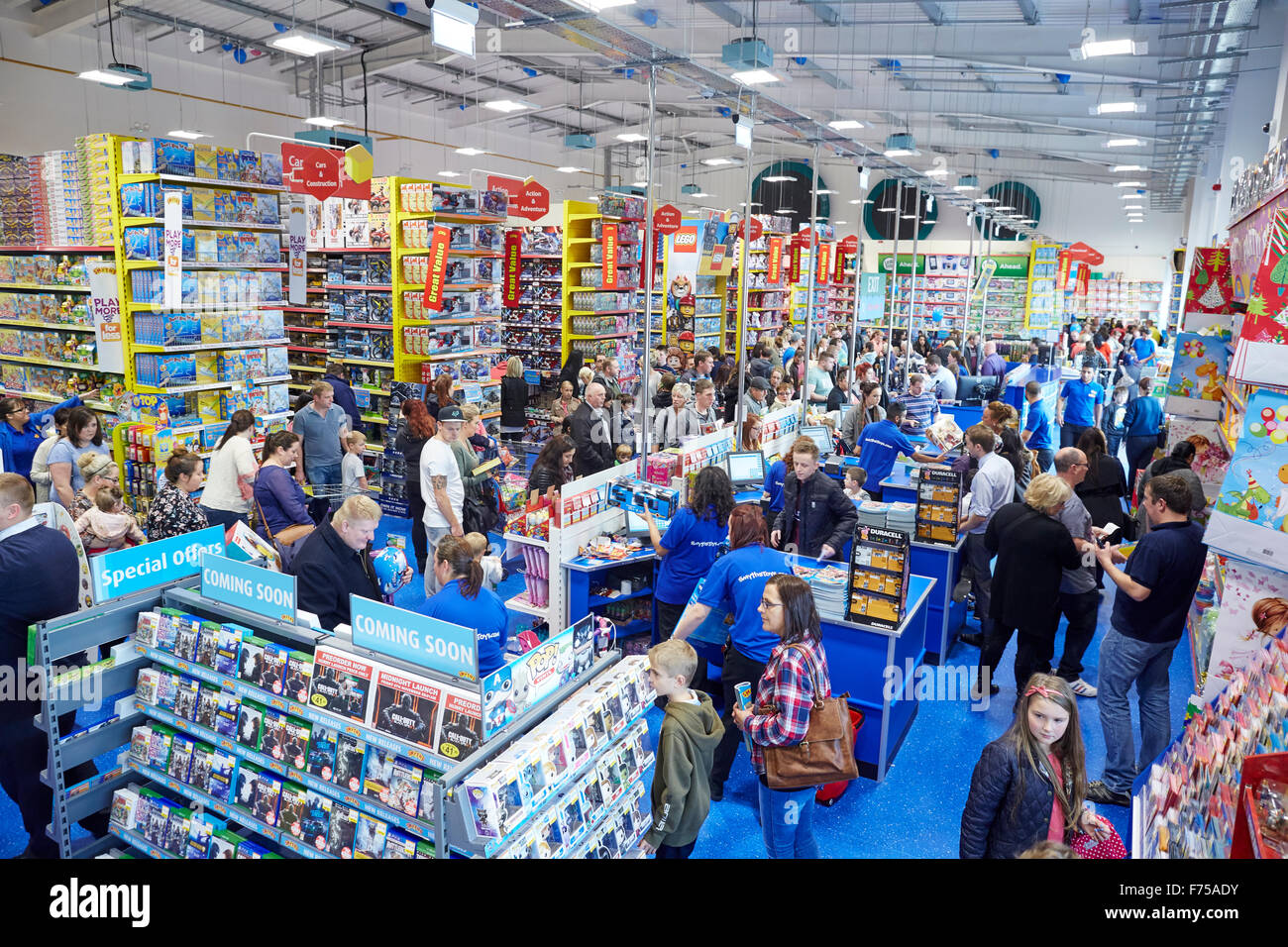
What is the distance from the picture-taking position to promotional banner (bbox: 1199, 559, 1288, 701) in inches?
142

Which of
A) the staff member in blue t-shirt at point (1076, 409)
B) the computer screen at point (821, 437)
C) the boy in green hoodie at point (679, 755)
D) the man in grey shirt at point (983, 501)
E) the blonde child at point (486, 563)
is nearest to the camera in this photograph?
the boy in green hoodie at point (679, 755)

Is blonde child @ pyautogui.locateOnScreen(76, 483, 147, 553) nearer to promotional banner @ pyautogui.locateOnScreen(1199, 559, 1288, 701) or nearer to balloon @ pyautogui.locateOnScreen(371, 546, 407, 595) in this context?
balloon @ pyautogui.locateOnScreen(371, 546, 407, 595)

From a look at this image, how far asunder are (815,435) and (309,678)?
20.2 ft

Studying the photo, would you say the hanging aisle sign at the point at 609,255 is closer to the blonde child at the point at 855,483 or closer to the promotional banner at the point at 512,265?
the promotional banner at the point at 512,265

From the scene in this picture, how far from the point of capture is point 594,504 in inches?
249

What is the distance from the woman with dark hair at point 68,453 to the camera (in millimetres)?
6625

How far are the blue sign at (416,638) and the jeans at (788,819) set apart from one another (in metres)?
1.41

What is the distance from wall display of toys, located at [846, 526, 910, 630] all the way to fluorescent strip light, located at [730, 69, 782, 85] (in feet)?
13.7

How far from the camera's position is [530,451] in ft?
41.2

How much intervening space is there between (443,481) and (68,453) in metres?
3.08

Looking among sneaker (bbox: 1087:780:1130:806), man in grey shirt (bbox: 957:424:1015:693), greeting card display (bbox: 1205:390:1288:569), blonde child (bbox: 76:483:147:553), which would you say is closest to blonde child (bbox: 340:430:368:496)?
blonde child (bbox: 76:483:147:553)

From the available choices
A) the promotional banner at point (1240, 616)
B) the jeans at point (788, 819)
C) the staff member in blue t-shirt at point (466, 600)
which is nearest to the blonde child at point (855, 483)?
the promotional banner at point (1240, 616)
